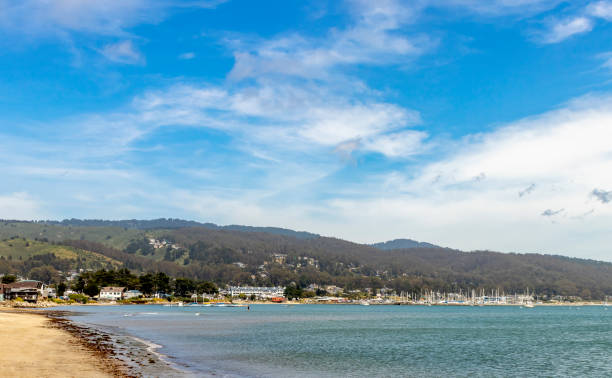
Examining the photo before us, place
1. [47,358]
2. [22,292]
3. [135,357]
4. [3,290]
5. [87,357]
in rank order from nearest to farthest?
1. [47,358]
2. [87,357]
3. [135,357]
4. [3,290]
5. [22,292]

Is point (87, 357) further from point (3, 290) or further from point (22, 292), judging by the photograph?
point (3, 290)

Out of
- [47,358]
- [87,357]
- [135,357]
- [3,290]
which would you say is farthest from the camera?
[3,290]

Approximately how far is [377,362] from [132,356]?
67.3 feet

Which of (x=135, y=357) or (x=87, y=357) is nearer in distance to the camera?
(x=87, y=357)

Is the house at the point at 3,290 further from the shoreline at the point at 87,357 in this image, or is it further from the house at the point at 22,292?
the shoreline at the point at 87,357

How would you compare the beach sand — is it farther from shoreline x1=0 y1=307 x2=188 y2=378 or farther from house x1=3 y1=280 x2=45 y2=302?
house x1=3 y1=280 x2=45 y2=302

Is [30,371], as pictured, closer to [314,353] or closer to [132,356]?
[132,356]

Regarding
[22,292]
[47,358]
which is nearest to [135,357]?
[47,358]

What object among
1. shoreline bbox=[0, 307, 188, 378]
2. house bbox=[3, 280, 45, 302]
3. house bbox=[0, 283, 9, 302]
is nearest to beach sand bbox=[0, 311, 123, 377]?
shoreline bbox=[0, 307, 188, 378]

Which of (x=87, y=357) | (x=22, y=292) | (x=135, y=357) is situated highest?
(x=87, y=357)

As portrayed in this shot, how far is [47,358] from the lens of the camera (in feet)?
113

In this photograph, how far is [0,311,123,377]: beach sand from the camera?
93.8 feet

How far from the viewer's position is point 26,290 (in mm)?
166625

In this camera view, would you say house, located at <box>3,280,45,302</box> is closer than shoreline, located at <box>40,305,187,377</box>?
No
